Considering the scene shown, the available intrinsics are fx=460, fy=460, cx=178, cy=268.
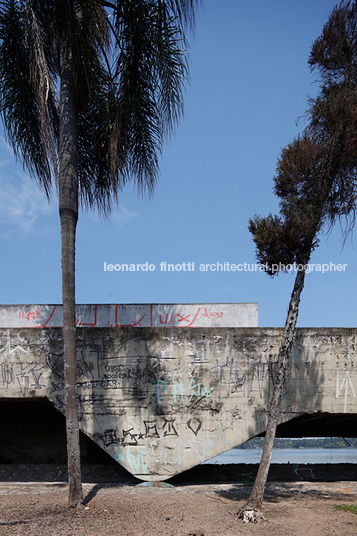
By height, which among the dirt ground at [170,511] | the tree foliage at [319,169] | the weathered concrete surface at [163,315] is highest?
the tree foliage at [319,169]

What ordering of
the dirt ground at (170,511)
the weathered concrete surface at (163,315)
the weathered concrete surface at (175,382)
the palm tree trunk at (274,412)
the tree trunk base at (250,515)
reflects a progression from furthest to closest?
the weathered concrete surface at (163,315) < the weathered concrete surface at (175,382) < the palm tree trunk at (274,412) < the tree trunk base at (250,515) < the dirt ground at (170,511)

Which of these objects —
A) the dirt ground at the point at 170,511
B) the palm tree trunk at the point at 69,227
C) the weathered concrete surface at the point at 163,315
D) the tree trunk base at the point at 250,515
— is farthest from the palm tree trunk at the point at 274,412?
the weathered concrete surface at the point at 163,315

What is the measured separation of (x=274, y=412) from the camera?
7.64 meters

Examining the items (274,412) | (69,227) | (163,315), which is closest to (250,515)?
(274,412)

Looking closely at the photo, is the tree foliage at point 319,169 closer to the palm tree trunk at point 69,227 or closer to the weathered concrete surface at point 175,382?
the weathered concrete surface at point 175,382

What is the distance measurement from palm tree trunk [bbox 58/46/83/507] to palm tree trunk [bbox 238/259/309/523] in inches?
111

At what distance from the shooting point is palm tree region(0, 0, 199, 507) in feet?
26.2

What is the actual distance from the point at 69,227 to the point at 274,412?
476 centimetres

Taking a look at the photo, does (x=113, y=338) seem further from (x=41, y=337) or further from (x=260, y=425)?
(x=260, y=425)

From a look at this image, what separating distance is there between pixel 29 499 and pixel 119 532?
8.58 feet

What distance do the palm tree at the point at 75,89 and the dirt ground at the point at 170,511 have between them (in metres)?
0.74

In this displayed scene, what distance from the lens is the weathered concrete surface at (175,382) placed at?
9422 mm

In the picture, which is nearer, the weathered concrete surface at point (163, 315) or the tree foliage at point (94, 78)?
the tree foliage at point (94, 78)

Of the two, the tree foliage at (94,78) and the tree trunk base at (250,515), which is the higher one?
the tree foliage at (94,78)
